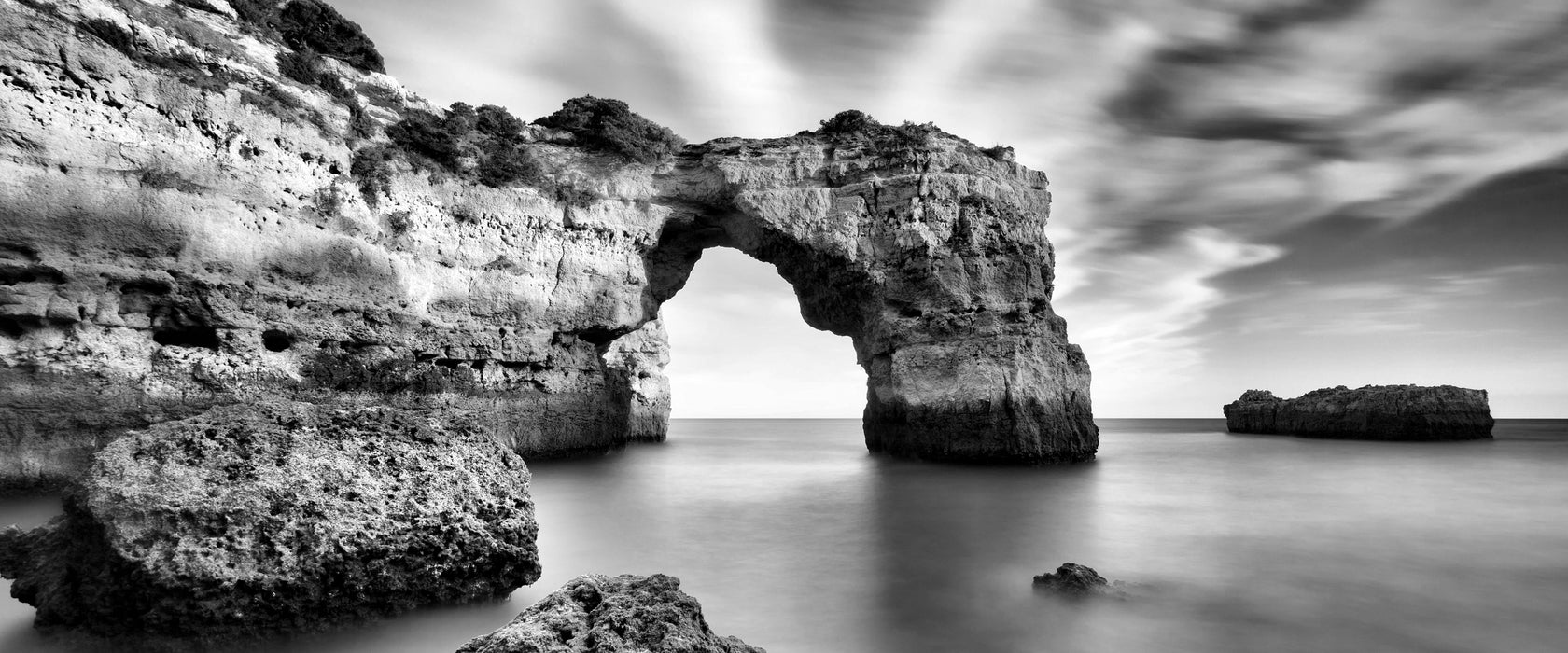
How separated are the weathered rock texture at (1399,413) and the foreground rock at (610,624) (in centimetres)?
3175

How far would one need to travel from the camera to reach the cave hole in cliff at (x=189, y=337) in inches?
365

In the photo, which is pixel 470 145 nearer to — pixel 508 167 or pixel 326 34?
pixel 508 167

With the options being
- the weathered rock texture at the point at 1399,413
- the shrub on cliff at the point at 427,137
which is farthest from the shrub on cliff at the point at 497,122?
the weathered rock texture at the point at 1399,413

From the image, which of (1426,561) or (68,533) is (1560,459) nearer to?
(1426,561)

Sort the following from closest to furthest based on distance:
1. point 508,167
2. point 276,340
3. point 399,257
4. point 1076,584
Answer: point 1076,584 < point 276,340 < point 399,257 < point 508,167

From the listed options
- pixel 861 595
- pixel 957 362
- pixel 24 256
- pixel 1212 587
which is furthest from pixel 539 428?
pixel 1212 587

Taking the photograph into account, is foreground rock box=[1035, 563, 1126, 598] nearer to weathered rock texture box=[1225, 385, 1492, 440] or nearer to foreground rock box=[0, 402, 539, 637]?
foreground rock box=[0, 402, 539, 637]

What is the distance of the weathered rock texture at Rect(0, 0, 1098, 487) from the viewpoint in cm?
829

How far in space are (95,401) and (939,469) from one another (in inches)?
523

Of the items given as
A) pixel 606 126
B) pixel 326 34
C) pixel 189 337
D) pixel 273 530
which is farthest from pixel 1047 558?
pixel 326 34

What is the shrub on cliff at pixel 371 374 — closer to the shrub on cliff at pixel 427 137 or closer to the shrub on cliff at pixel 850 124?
the shrub on cliff at pixel 427 137

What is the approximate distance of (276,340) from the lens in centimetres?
1054

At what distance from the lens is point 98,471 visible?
11.2 ft

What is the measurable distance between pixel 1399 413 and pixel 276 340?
3466cm
